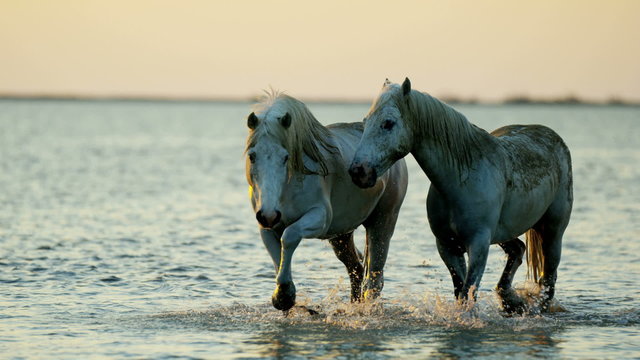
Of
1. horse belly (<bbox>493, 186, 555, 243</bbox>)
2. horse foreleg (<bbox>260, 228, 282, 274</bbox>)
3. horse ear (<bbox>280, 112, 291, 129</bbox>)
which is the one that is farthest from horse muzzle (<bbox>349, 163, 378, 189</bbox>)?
horse belly (<bbox>493, 186, 555, 243</bbox>)

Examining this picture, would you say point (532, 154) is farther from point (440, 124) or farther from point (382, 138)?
point (382, 138)

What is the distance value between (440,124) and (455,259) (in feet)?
4.03

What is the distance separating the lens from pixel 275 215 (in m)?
7.83

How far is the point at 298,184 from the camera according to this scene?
842 centimetres

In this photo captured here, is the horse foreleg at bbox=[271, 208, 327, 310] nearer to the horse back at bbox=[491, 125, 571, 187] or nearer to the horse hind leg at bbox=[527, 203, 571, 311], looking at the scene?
the horse back at bbox=[491, 125, 571, 187]

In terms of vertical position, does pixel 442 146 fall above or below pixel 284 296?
above

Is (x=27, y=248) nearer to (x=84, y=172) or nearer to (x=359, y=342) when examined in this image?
(x=359, y=342)

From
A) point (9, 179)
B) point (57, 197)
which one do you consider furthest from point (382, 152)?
point (9, 179)

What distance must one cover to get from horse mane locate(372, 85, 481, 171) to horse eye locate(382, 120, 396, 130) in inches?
4.6

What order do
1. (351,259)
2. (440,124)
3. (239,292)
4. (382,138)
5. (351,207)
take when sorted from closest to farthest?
(382,138), (440,124), (351,207), (351,259), (239,292)

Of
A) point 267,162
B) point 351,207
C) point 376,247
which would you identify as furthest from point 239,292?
point 267,162

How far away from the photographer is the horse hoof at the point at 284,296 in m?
8.24

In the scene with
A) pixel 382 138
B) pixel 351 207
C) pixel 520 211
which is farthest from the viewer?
pixel 351 207

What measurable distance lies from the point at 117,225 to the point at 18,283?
6.07 m
